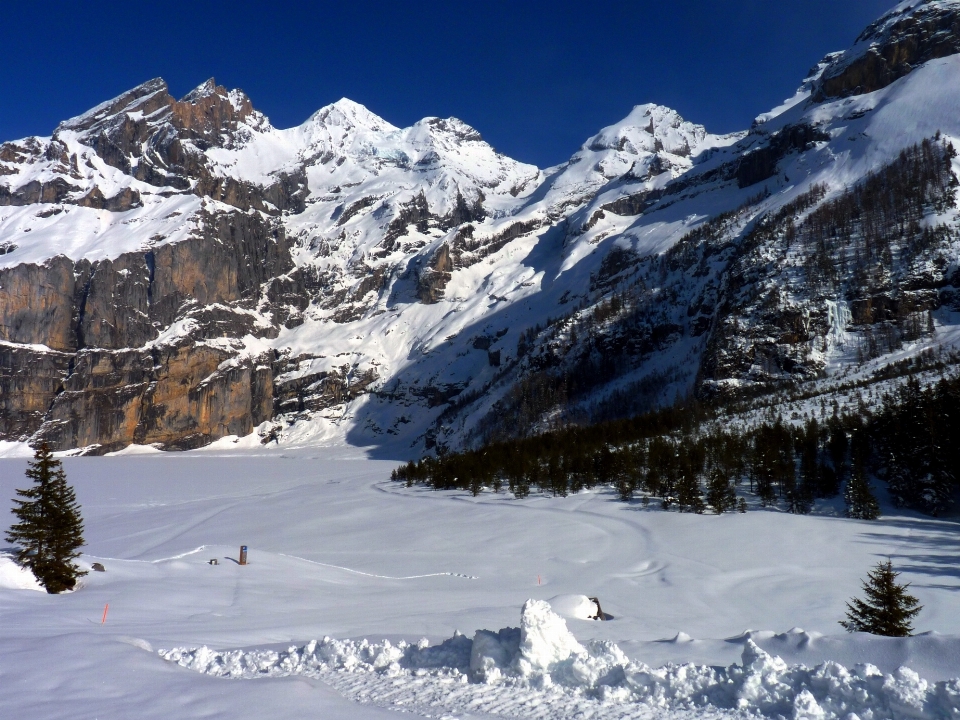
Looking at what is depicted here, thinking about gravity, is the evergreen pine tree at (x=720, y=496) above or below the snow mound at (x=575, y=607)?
below

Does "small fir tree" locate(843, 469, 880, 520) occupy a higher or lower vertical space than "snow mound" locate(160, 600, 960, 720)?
lower

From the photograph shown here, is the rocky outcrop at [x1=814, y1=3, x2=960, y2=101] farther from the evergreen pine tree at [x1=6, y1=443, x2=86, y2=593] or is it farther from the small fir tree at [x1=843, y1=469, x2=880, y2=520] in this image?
the evergreen pine tree at [x1=6, y1=443, x2=86, y2=593]

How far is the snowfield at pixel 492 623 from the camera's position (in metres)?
7.19

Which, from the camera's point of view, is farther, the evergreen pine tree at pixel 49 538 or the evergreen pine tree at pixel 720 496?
the evergreen pine tree at pixel 720 496

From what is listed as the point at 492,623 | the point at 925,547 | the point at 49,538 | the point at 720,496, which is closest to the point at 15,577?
the point at 49,538

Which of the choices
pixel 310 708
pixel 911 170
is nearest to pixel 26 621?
pixel 310 708

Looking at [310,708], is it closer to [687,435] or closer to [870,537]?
[870,537]

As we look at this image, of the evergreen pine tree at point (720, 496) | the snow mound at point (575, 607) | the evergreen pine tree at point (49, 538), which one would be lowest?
the evergreen pine tree at point (720, 496)

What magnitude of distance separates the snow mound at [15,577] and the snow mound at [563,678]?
1069 cm

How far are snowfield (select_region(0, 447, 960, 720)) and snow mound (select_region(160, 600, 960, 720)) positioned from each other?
27mm

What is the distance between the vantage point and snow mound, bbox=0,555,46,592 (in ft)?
55.6

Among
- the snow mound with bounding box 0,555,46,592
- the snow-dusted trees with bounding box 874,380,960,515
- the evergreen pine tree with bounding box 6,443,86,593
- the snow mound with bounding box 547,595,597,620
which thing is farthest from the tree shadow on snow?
the snow mound with bounding box 0,555,46,592

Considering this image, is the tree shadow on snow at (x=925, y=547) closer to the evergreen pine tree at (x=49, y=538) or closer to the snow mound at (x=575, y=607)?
the snow mound at (x=575, y=607)

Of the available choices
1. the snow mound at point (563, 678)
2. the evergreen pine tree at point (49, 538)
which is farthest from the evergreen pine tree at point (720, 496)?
the snow mound at point (563, 678)
